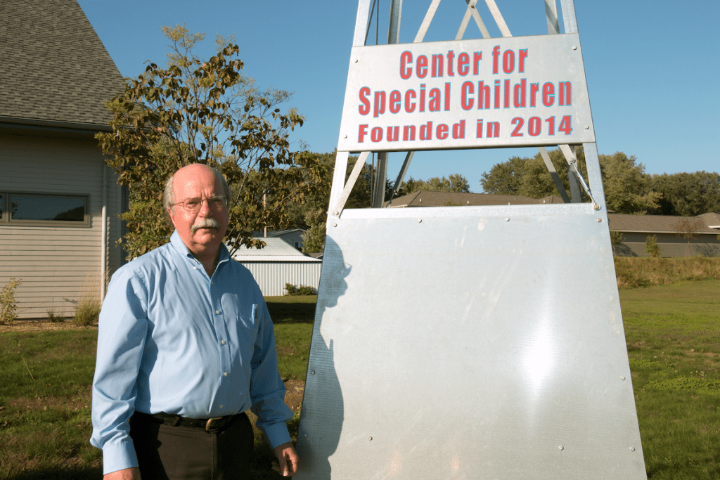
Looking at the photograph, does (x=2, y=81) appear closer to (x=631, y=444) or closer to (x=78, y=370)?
(x=78, y=370)

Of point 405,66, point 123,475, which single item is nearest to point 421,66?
point 405,66

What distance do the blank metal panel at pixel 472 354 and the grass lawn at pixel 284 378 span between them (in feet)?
6.46

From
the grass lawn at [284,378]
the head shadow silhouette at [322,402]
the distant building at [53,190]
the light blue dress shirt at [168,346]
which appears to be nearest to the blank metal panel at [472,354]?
the head shadow silhouette at [322,402]

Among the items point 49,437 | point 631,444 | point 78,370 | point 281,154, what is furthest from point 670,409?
point 281,154

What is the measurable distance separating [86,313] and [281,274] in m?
19.0

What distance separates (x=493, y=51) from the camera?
266cm

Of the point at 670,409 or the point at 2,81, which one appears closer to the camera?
the point at 670,409

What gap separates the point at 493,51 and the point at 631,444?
5.94ft

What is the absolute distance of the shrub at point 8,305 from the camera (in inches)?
420

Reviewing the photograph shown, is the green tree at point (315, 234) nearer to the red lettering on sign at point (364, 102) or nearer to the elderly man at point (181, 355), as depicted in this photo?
the red lettering on sign at point (364, 102)

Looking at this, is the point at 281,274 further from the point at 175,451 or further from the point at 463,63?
the point at 175,451

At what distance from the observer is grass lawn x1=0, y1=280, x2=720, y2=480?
4059mm

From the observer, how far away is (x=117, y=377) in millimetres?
1921

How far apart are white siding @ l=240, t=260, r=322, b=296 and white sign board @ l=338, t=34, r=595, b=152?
26.8 m
